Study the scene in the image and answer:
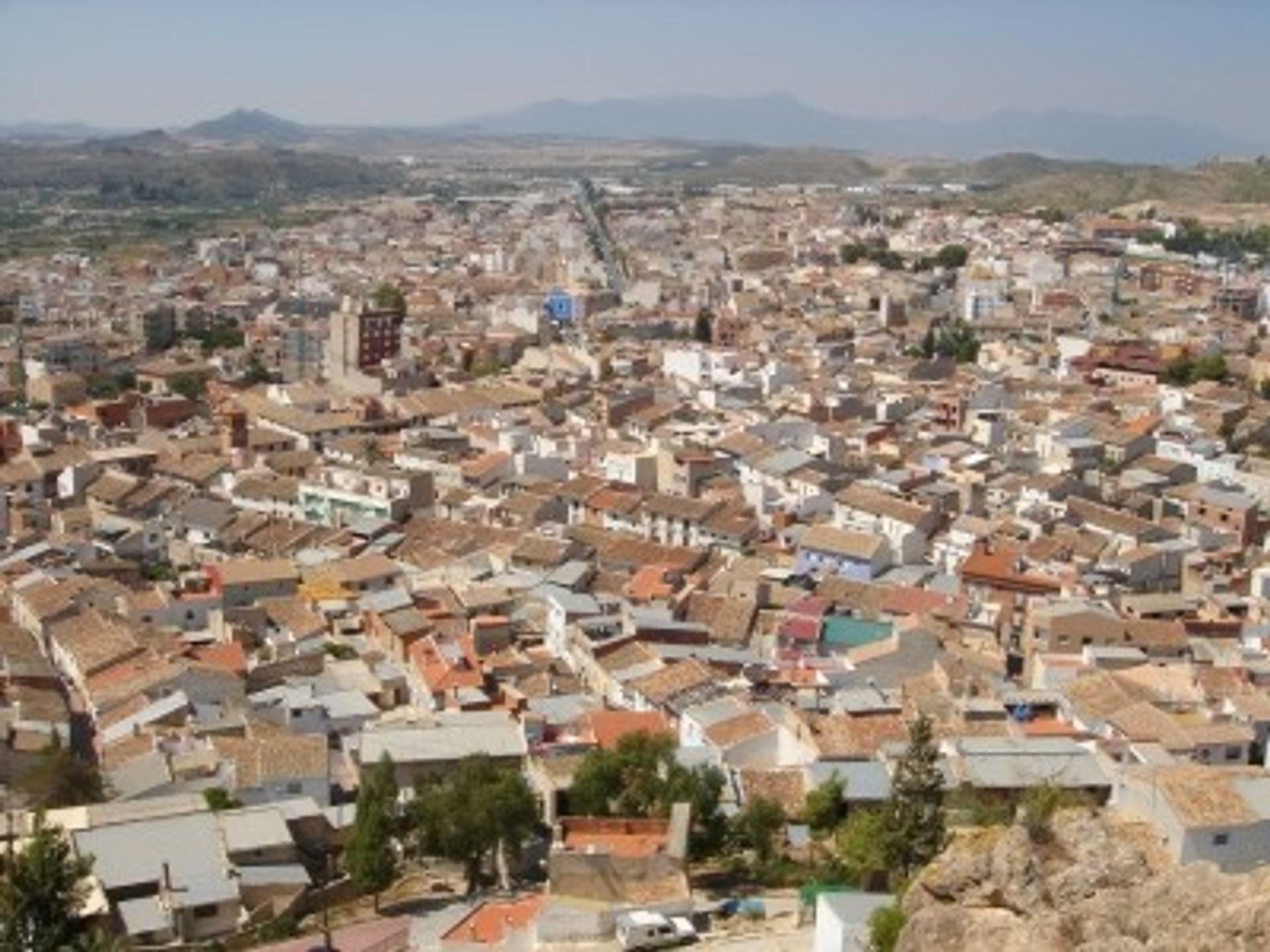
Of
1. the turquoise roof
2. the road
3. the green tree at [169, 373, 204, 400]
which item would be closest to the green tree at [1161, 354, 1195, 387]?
the turquoise roof

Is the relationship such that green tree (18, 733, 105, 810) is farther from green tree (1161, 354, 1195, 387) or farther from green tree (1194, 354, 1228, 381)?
green tree (1194, 354, 1228, 381)

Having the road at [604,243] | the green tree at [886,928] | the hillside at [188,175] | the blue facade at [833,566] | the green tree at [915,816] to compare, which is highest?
the hillside at [188,175]

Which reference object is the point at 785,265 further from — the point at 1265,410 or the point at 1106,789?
the point at 1106,789

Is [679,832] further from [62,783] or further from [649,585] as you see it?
[649,585]

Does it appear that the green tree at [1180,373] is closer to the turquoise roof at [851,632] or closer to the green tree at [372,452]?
the green tree at [372,452]

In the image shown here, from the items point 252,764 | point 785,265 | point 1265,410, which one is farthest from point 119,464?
point 785,265

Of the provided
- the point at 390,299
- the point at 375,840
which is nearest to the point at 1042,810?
the point at 375,840

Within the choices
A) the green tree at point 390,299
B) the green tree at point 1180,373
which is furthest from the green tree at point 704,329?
the green tree at point 1180,373
